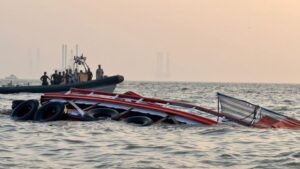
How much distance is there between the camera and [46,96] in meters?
19.0

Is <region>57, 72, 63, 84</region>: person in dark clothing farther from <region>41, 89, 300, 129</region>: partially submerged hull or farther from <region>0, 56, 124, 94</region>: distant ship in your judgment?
<region>41, 89, 300, 129</region>: partially submerged hull

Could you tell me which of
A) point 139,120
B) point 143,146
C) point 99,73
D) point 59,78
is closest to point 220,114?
point 139,120

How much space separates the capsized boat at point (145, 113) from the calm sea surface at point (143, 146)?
30.5 inches

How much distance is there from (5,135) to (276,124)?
924cm

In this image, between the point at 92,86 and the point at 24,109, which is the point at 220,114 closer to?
the point at 24,109

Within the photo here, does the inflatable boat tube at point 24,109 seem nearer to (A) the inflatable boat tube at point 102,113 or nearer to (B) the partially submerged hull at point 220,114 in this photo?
(B) the partially submerged hull at point 220,114

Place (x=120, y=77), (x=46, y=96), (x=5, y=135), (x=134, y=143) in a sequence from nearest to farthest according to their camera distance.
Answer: (x=134, y=143), (x=5, y=135), (x=46, y=96), (x=120, y=77)

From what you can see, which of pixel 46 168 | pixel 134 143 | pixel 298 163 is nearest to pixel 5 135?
pixel 134 143

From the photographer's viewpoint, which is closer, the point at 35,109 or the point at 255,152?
→ the point at 255,152

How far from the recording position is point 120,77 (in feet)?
110

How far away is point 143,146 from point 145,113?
5.64 metres

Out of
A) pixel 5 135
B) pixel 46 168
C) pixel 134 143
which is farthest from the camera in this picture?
pixel 5 135

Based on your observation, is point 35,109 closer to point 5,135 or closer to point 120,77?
point 5,135

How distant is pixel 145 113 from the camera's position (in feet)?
55.4
